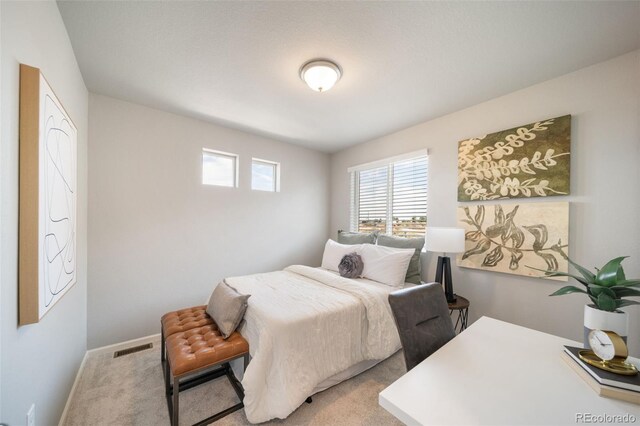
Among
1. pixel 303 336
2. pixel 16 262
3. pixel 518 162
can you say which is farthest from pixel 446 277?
pixel 16 262

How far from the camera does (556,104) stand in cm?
206

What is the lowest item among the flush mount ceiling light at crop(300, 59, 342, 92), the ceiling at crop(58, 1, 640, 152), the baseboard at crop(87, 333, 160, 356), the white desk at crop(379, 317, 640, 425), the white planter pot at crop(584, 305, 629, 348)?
the baseboard at crop(87, 333, 160, 356)

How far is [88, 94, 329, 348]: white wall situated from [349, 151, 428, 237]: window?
128 cm

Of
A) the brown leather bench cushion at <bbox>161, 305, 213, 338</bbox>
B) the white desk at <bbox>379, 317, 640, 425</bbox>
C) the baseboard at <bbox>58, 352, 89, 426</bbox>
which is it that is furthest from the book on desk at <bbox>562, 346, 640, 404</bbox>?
the baseboard at <bbox>58, 352, 89, 426</bbox>

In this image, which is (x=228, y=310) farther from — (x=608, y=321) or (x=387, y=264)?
(x=608, y=321)

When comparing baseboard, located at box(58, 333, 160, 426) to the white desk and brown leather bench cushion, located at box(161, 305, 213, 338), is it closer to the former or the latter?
brown leather bench cushion, located at box(161, 305, 213, 338)

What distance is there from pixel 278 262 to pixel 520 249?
2.94 m

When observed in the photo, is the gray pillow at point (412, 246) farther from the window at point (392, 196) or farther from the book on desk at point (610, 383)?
the book on desk at point (610, 383)

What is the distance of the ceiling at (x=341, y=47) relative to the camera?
143 centimetres

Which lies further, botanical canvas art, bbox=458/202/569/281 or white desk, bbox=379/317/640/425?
botanical canvas art, bbox=458/202/569/281

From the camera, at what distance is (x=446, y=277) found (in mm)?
2383

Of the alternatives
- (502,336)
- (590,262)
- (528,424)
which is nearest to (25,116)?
(528,424)

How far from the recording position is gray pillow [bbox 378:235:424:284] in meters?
2.69

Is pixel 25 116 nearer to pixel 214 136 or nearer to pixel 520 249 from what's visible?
pixel 214 136
